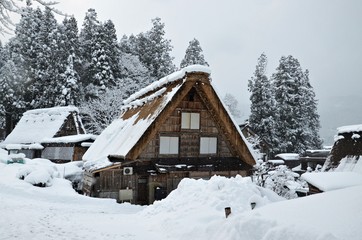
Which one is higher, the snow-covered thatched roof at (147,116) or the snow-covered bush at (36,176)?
the snow-covered thatched roof at (147,116)

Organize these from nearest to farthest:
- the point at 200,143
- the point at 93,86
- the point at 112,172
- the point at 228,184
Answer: the point at 228,184, the point at 112,172, the point at 200,143, the point at 93,86

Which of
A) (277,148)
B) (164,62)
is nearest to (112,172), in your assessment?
(277,148)

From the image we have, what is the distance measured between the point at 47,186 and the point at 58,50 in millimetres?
30997

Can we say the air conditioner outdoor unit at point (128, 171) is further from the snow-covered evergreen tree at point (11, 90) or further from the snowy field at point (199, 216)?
the snow-covered evergreen tree at point (11, 90)

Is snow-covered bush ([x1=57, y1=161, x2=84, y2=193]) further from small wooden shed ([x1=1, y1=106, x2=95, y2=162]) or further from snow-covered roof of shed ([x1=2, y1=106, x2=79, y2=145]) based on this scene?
snow-covered roof of shed ([x1=2, y1=106, x2=79, y2=145])

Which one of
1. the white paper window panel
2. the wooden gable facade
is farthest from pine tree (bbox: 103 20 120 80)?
the wooden gable facade

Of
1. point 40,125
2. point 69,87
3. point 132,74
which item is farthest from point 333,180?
point 132,74

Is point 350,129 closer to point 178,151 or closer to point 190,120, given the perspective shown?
point 190,120

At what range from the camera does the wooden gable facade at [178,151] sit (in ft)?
52.7

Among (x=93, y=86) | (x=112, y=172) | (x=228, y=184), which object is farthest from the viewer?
(x=93, y=86)

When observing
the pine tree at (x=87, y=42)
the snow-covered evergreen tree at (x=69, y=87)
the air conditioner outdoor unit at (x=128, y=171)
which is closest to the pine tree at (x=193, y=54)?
the pine tree at (x=87, y=42)

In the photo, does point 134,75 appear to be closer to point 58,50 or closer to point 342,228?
point 58,50

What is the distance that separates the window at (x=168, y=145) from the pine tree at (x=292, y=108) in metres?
27.9

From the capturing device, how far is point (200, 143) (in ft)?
58.3
